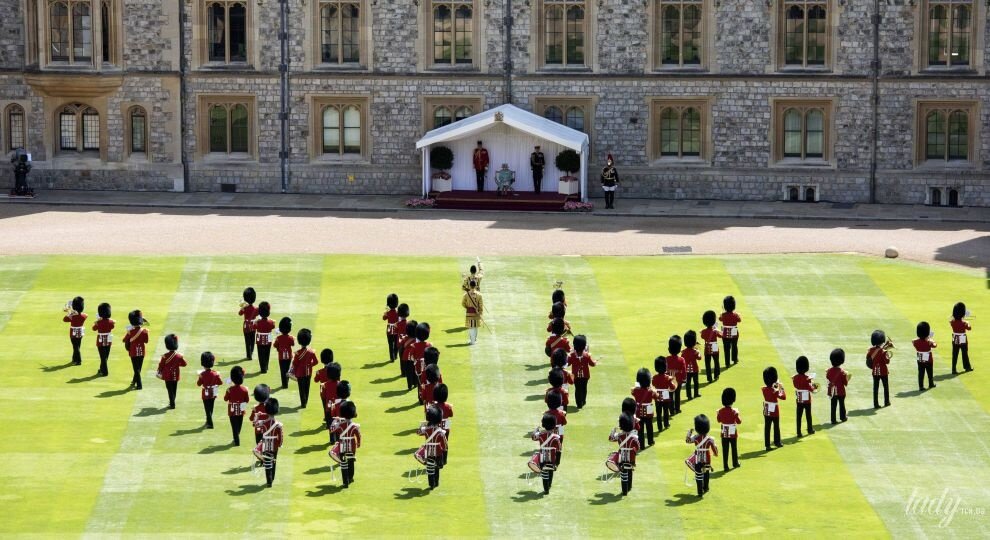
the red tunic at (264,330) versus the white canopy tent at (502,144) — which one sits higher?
the white canopy tent at (502,144)

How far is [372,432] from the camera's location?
3897 centimetres

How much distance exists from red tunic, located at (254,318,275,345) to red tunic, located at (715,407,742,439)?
10716 mm

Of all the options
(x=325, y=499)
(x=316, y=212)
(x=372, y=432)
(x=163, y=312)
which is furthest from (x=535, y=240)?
(x=325, y=499)

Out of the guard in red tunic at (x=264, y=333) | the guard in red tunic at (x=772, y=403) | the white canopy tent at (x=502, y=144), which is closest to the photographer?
the guard in red tunic at (x=772, y=403)

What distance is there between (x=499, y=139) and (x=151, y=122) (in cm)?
1159

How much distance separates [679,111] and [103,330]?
29334 mm

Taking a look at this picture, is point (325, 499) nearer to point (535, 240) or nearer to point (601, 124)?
point (535, 240)

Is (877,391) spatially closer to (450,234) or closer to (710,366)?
(710,366)

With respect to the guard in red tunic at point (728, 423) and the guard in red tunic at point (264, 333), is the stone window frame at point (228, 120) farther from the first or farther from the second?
the guard in red tunic at point (728, 423)

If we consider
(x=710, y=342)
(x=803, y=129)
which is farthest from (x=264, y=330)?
(x=803, y=129)

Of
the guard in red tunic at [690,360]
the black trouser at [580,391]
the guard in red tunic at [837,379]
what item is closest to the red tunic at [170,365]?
the black trouser at [580,391]

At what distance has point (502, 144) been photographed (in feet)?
220

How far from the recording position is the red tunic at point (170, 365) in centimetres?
3991

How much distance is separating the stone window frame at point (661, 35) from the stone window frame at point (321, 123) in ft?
30.6
